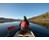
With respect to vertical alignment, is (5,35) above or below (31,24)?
below

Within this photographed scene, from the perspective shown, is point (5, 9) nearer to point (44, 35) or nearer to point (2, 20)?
point (2, 20)

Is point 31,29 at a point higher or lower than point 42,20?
lower

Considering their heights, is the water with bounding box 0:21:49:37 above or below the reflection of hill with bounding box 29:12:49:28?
below

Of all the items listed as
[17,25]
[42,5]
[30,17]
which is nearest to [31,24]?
[30,17]

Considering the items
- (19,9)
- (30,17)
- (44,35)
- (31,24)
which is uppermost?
(19,9)

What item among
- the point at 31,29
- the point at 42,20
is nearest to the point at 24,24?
the point at 31,29

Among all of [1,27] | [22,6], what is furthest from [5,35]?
[22,6]

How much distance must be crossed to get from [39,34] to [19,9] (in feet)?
1.59

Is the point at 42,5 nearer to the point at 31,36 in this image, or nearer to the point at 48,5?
the point at 48,5

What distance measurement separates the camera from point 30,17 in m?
1.54

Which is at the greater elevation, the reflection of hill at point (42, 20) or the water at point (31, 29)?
the reflection of hill at point (42, 20)

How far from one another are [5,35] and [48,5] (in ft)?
2.61

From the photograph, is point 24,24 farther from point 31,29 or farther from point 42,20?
point 42,20

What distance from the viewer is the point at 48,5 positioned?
156 centimetres
